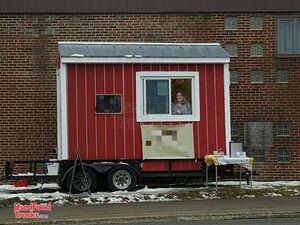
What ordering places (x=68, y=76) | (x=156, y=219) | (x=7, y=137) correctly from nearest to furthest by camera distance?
(x=156, y=219) < (x=68, y=76) < (x=7, y=137)

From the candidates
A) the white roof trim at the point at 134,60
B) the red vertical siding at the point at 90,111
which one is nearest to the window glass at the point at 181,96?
the white roof trim at the point at 134,60

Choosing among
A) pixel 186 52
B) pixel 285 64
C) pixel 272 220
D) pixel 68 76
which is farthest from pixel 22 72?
pixel 272 220

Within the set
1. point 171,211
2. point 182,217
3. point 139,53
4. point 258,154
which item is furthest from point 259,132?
point 182,217

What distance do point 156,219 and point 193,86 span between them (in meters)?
4.45

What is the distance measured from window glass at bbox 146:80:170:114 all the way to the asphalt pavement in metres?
2.51

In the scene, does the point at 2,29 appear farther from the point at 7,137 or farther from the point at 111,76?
the point at 111,76

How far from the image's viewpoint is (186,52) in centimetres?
1524

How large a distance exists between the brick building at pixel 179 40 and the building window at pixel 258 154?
3 centimetres

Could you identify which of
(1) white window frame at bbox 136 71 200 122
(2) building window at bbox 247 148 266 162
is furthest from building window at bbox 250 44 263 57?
(1) white window frame at bbox 136 71 200 122

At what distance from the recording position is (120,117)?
1471 cm

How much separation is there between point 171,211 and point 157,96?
141 inches

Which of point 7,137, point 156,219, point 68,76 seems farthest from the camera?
point 7,137

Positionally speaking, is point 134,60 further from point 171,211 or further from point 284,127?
point 284,127

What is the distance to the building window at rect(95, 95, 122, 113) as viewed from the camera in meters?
14.7
